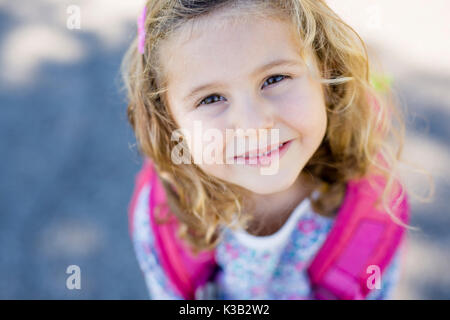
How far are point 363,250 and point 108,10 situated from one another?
53.0 inches

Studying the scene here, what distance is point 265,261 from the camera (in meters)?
1.03

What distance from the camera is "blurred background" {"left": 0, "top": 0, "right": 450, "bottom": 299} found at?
141cm

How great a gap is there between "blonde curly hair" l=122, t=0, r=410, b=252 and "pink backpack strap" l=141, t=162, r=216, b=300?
0.03 metres

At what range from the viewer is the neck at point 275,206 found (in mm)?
1005

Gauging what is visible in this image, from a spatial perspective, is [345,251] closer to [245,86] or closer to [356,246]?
[356,246]

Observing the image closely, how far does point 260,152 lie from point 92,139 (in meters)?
0.98

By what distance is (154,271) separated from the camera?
3.52 feet

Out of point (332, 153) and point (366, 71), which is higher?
point (366, 71)

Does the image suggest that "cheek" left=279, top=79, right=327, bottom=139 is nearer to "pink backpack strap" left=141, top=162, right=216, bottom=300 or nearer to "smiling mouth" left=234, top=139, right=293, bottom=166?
"smiling mouth" left=234, top=139, right=293, bottom=166

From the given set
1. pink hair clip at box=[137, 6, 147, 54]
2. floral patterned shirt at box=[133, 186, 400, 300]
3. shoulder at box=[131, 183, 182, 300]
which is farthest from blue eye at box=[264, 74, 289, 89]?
shoulder at box=[131, 183, 182, 300]

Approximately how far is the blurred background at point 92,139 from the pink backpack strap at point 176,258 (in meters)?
0.33
